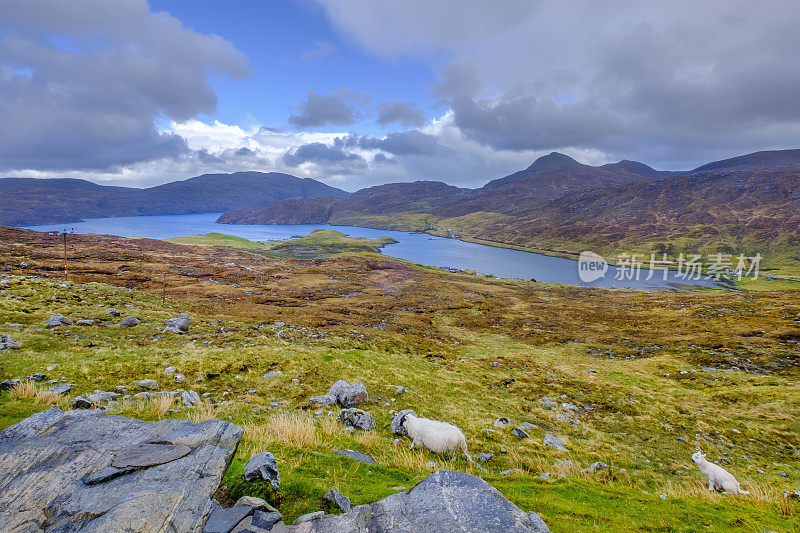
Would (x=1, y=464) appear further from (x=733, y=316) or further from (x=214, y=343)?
(x=733, y=316)

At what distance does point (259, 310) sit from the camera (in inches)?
1439

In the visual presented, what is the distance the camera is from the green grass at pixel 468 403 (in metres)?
7.79

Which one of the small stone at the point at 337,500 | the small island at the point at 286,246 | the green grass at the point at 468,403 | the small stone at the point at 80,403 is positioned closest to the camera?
the small stone at the point at 337,500

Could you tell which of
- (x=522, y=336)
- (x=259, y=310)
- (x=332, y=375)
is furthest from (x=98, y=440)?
(x=522, y=336)

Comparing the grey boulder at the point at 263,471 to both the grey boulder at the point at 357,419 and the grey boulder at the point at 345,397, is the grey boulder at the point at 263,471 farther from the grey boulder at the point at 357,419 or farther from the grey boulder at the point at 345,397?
the grey boulder at the point at 345,397

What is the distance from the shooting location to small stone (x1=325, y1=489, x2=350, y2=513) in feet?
20.5

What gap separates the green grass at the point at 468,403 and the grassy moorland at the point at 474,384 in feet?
0.30

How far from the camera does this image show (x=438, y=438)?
1156 centimetres

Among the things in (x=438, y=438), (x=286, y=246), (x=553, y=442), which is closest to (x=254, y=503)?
(x=438, y=438)

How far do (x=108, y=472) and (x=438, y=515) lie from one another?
20.0ft

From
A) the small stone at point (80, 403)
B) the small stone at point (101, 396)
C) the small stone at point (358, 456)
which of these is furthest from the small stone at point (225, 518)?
the small stone at point (101, 396)

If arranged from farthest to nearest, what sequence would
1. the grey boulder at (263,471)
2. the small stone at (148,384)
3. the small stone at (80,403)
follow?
the small stone at (148,384), the small stone at (80,403), the grey boulder at (263,471)

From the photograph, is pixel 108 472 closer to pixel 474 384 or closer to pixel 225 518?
pixel 225 518

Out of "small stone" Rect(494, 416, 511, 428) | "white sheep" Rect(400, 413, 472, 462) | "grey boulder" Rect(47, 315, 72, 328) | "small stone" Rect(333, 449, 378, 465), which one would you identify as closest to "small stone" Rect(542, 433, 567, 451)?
"small stone" Rect(494, 416, 511, 428)
